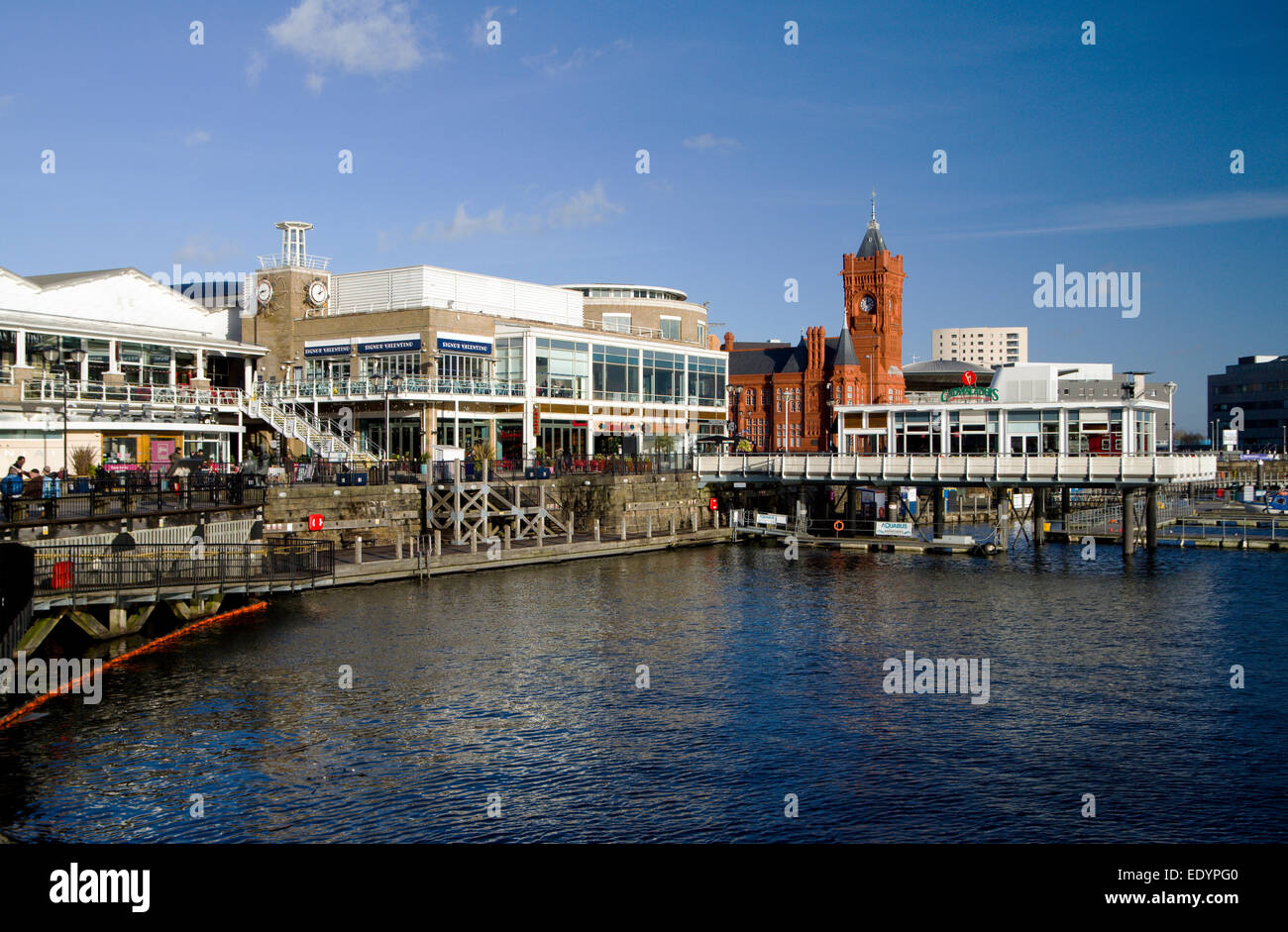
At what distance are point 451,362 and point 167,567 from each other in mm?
37442

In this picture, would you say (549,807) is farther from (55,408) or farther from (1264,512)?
(1264,512)

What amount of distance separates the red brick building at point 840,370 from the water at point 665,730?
81238 millimetres

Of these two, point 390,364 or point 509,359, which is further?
point 509,359

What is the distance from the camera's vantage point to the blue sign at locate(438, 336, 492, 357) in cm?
6994

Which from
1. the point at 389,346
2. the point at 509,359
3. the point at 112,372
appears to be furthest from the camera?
the point at 509,359

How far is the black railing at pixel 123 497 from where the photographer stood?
1410 inches

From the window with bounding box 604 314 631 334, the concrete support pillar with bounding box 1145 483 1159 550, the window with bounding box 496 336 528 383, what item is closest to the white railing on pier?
the concrete support pillar with bounding box 1145 483 1159 550

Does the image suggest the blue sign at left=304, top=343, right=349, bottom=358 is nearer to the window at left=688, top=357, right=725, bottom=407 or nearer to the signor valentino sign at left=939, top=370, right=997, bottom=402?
the window at left=688, top=357, right=725, bottom=407

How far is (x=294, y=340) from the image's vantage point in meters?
75.5

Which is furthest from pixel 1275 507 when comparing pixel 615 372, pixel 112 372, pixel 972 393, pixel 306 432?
pixel 112 372

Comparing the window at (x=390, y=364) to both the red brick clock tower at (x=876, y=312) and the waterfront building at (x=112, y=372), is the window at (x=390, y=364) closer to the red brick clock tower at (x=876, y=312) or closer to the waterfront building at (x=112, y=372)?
the waterfront building at (x=112, y=372)

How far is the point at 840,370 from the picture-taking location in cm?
12300

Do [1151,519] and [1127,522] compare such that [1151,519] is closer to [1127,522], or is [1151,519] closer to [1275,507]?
[1127,522]

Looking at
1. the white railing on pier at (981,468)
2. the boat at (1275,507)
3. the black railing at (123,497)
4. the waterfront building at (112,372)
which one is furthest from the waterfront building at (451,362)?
the boat at (1275,507)
